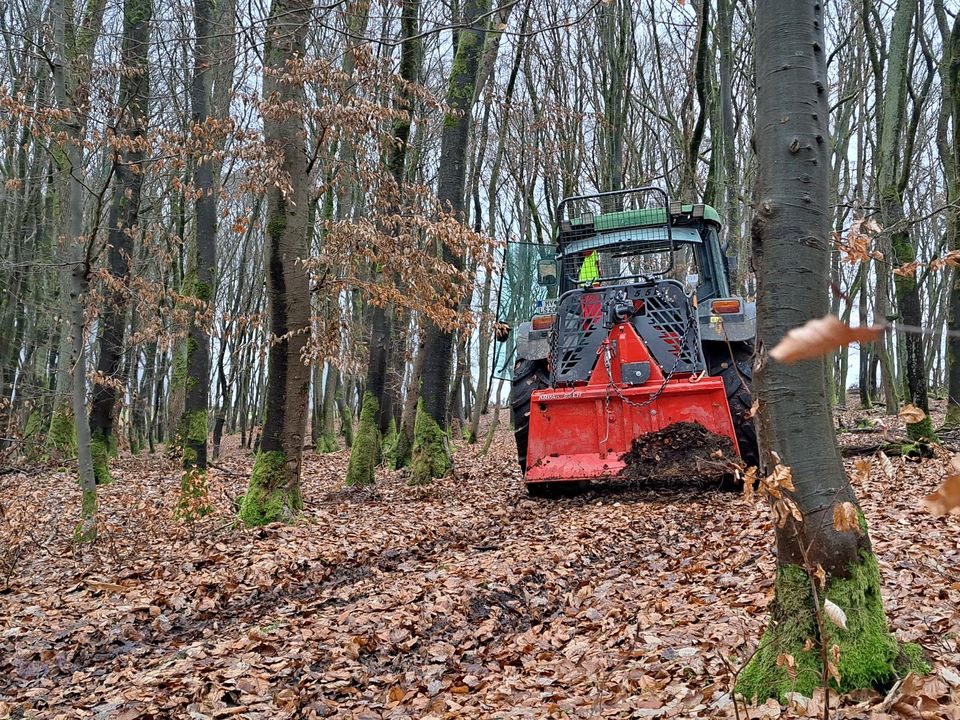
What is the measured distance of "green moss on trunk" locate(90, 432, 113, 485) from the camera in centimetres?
1313

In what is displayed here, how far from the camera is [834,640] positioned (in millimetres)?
3066

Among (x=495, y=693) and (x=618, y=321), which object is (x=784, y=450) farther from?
(x=618, y=321)

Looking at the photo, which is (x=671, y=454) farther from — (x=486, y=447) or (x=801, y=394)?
(x=486, y=447)

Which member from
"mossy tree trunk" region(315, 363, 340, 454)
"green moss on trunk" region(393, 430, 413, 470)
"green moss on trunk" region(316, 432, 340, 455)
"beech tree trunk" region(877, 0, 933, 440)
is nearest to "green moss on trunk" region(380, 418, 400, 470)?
"green moss on trunk" region(393, 430, 413, 470)

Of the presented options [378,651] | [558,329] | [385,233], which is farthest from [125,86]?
[378,651]

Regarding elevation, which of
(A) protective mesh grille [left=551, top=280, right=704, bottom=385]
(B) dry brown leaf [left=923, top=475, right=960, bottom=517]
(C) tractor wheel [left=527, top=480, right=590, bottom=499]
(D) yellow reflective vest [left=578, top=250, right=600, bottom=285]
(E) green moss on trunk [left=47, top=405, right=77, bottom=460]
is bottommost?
(C) tractor wheel [left=527, top=480, right=590, bottom=499]

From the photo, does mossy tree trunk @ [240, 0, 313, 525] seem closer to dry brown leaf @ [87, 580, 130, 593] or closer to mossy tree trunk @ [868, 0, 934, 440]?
dry brown leaf @ [87, 580, 130, 593]

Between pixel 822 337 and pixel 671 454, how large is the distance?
296 inches

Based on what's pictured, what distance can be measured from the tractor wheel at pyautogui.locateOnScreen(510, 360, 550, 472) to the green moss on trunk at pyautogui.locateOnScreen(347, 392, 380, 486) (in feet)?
8.88

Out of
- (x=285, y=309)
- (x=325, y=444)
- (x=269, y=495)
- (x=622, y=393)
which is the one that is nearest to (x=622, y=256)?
(x=622, y=393)

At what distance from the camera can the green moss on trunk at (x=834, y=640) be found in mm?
3023

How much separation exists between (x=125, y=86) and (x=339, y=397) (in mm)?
21420

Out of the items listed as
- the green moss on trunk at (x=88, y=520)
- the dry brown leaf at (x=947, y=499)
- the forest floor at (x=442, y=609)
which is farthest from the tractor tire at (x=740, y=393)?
the dry brown leaf at (x=947, y=499)

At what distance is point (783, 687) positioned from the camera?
3088 mm
